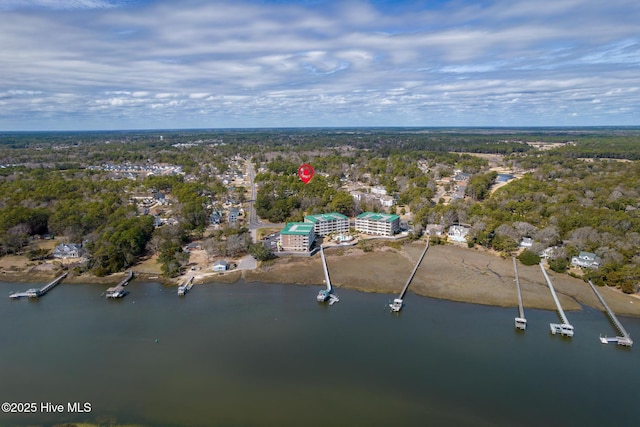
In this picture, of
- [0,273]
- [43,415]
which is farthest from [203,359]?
[0,273]

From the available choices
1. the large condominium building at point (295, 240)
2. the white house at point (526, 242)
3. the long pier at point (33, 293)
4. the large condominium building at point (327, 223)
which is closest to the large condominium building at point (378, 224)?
the large condominium building at point (327, 223)

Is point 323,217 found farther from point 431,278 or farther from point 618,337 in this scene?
point 618,337

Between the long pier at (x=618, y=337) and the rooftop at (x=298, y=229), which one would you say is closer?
the long pier at (x=618, y=337)

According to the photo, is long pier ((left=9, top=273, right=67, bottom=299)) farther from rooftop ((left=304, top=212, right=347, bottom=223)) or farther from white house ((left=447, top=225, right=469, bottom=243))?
white house ((left=447, top=225, right=469, bottom=243))

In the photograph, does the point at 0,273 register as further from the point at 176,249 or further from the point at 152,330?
the point at 152,330

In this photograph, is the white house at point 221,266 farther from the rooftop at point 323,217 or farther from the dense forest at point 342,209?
the rooftop at point 323,217

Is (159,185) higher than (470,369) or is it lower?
higher
